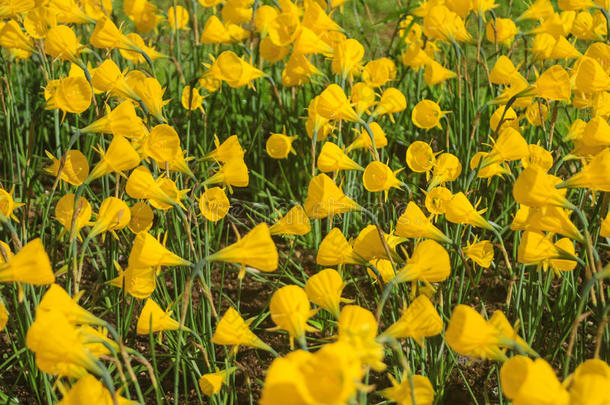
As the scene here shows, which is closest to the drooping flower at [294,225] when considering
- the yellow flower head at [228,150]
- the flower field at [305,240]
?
the flower field at [305,240]

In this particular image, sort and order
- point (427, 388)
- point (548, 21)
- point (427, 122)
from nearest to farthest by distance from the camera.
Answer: point (427, 388)
point (427, 122)
point (548, 21)

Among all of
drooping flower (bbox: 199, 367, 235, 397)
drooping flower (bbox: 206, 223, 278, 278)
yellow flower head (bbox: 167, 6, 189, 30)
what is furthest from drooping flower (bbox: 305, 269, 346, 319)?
yellow flower head (bbox: 167, 6, 189, 30)

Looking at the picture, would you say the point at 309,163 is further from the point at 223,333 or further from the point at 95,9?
the point at 223,333

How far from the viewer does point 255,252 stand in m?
1.54

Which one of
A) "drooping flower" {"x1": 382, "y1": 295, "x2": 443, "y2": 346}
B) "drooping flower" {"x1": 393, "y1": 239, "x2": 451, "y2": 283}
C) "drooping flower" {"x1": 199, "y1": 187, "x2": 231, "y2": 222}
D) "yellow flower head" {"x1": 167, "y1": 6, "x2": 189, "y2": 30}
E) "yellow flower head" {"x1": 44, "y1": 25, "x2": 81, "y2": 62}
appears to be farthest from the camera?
"yellow flower head" {"x1": 167, "y1": 6, "x2": 189, "y2": 30}

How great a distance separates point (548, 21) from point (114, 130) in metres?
1.96

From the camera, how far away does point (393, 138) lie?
321cm

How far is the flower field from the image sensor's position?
1392 mm

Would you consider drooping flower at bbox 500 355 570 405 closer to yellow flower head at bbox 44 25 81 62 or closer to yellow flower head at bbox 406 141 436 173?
yellow flower head at bbox 406 141 436 173

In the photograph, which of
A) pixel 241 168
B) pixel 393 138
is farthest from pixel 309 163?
pixel 241 168

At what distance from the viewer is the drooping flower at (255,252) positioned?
153cm

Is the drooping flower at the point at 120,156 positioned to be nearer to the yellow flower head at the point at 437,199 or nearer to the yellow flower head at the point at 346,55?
the yellow flower head at the point at 437,199

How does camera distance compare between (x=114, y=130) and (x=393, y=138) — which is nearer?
(x=114, y=130)

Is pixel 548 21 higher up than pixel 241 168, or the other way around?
pixel 548 21
